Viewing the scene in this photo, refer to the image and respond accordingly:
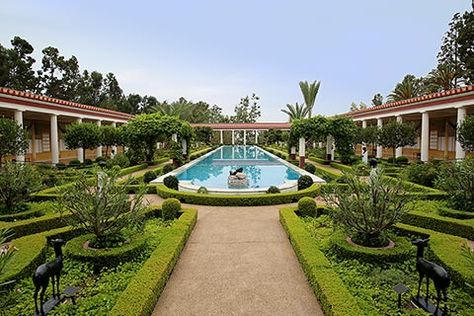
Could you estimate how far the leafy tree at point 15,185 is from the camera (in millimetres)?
8656

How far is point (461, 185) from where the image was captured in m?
8.45

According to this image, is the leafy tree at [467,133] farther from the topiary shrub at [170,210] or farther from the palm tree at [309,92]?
the palm tree at [309,92]

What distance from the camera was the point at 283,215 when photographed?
29.1 ft

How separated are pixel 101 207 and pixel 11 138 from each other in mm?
10717

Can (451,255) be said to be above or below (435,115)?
below

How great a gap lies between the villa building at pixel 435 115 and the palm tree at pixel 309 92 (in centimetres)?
799

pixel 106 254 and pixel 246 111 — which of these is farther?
pixel 246 111

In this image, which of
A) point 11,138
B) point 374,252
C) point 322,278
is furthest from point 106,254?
point 11,138

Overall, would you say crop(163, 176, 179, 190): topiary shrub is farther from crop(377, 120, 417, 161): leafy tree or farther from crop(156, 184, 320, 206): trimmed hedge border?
crop(377, 120, 417, 161): leafy tree

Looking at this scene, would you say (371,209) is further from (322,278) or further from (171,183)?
(171,183)

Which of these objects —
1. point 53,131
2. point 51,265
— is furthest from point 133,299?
point 53,131

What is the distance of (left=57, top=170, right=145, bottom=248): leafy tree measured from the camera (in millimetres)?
6260

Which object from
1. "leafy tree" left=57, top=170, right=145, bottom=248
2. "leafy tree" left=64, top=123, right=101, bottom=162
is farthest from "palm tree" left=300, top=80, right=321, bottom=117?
"leafy tree" left=57, top=170, right=145, bottom=248

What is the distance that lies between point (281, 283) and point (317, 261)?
737 millimetres
